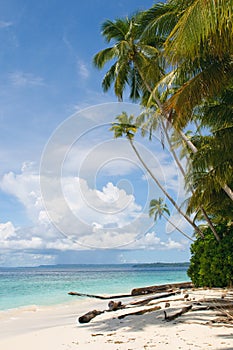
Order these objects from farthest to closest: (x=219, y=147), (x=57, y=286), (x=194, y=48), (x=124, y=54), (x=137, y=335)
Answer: (x=57, y=286) < (x=124, y=54) < (x=219, y=147) < (x=137, y=335) < (x=194, y=48)

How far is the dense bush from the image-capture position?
16.1m

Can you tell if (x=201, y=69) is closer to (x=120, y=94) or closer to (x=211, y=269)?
(x=120, y=94)

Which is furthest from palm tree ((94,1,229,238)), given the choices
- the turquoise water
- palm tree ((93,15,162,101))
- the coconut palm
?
the turquoise water

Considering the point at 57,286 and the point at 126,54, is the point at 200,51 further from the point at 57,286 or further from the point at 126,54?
the point at 57,286

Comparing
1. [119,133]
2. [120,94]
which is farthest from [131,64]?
[119,133]

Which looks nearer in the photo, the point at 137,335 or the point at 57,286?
the point at 137,335

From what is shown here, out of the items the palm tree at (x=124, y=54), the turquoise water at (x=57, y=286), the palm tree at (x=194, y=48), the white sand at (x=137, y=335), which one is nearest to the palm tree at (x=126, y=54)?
the palm tree at (x=124, y=54)

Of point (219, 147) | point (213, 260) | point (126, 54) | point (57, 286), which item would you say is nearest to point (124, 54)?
point (126, 54)

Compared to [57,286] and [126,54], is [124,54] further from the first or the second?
[57,286]

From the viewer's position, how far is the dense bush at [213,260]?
16.1 m

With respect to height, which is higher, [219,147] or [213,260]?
[219,147]

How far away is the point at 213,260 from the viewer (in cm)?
1659

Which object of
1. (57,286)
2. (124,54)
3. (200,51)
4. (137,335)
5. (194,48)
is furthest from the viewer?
(57,286)

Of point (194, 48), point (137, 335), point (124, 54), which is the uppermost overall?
point (124, 54)
